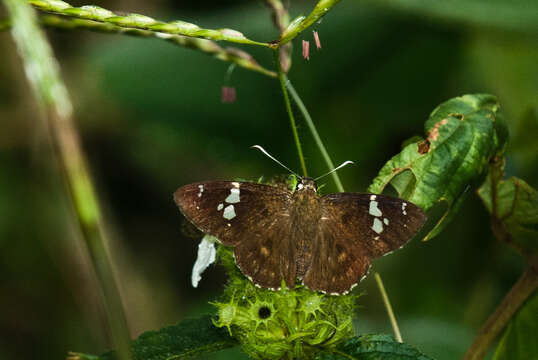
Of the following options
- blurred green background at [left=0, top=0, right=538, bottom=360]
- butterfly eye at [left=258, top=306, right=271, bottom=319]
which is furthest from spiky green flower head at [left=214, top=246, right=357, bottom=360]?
blurred green background at [left=0, top=0, right=538, bottom=360]

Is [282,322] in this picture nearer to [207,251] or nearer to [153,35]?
[207,251]

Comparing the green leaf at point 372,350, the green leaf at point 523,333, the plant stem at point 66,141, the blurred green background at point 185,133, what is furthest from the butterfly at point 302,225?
the blurred green background at point 185,133

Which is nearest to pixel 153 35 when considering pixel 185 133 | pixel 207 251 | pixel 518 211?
pixel 207 251

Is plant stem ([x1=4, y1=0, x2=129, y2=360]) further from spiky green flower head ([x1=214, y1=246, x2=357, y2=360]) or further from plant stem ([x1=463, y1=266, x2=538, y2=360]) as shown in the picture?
plant stem ([x1=463, y1=266, x2=538, y2=360])

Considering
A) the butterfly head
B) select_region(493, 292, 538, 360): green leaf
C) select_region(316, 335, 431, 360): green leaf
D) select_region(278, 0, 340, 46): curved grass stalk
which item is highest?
select_region(278, 0, 340, 46): curved grass stalk

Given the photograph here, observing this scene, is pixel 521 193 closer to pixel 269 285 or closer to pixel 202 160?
pixel 269 285

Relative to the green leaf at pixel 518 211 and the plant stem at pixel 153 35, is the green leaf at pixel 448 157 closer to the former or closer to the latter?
the green leaf at pixel 518 211

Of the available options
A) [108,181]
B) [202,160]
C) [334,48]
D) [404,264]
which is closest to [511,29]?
[334,48]
